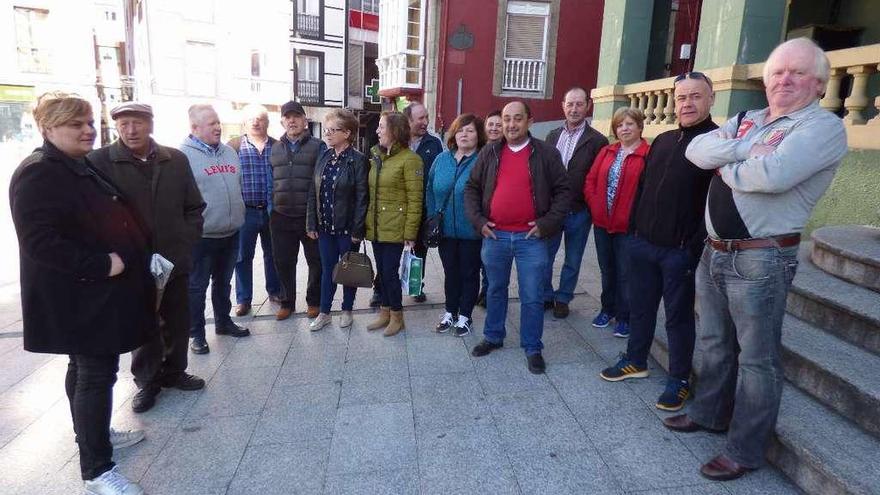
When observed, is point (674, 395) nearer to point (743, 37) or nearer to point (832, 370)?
point (832, 370)

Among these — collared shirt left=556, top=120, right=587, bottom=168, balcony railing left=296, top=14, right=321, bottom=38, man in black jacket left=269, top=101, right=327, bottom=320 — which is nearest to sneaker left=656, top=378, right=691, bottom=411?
collared shirt left=556, top=120, right=587, bottom=168

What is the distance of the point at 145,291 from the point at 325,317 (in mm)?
2141

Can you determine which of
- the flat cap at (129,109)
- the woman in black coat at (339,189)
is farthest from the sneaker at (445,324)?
the flat cap at (129,109)

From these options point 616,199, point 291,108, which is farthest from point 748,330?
point 291,108

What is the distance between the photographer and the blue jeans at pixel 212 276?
4.07 metres

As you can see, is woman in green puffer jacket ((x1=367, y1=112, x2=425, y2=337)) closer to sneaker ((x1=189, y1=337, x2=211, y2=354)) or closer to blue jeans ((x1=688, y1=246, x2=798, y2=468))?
sneaker ((x1=189, y1=337, x2=211, y2=354))

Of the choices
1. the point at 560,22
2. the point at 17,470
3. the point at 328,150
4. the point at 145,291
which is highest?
the point at 560,22

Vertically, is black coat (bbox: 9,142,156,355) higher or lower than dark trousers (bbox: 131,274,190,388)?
higher

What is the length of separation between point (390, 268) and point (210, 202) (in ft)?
5.04

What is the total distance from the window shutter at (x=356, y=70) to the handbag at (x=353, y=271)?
2477 cm

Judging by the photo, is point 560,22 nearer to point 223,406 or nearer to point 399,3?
point 399,3

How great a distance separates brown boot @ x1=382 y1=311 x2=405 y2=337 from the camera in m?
4.55

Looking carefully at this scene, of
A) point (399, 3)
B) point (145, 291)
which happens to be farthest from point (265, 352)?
point (399, 3)

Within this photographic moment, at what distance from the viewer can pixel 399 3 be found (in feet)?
A: 52.0
